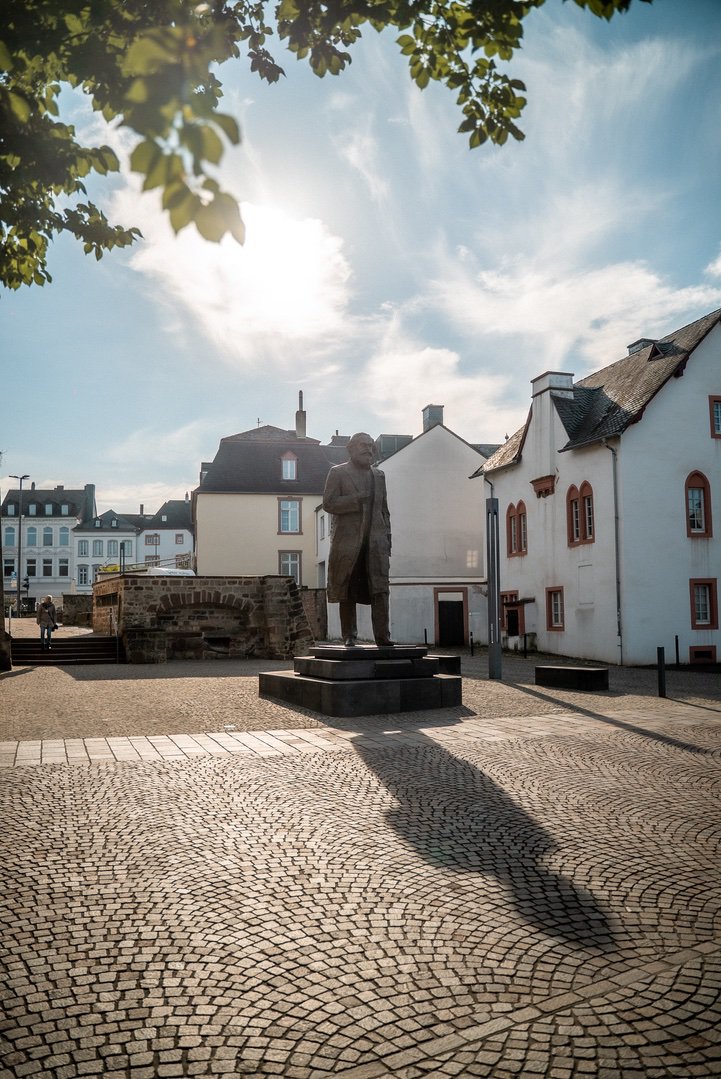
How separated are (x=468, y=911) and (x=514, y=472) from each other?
30.4 m

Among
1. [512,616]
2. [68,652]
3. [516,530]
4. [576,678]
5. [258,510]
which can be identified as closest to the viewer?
[576,678]

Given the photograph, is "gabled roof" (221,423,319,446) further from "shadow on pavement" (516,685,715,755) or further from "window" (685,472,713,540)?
"shadow on pavement" (516,685,715,755)

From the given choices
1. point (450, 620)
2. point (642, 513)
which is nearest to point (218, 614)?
point (642, 513)

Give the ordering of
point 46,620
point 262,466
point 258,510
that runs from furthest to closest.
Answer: point 262,466, point 258,510, point 46,620

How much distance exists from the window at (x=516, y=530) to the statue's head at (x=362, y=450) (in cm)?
2112

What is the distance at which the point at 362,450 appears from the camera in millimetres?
11867

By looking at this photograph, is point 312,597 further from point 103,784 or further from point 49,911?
point 49,911

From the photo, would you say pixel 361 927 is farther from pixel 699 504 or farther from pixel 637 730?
pixel 699 504

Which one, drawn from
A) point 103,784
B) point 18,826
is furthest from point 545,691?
point 18,826

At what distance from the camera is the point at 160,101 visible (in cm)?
211

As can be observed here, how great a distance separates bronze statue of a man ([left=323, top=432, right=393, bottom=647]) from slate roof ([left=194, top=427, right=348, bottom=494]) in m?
34.3

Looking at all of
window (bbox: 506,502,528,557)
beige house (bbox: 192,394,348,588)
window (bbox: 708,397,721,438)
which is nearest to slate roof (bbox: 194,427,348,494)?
beige house (bbox: 192,394,348,588)

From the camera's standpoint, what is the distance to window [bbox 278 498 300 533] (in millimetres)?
46500

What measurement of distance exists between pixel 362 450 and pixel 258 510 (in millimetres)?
34820
